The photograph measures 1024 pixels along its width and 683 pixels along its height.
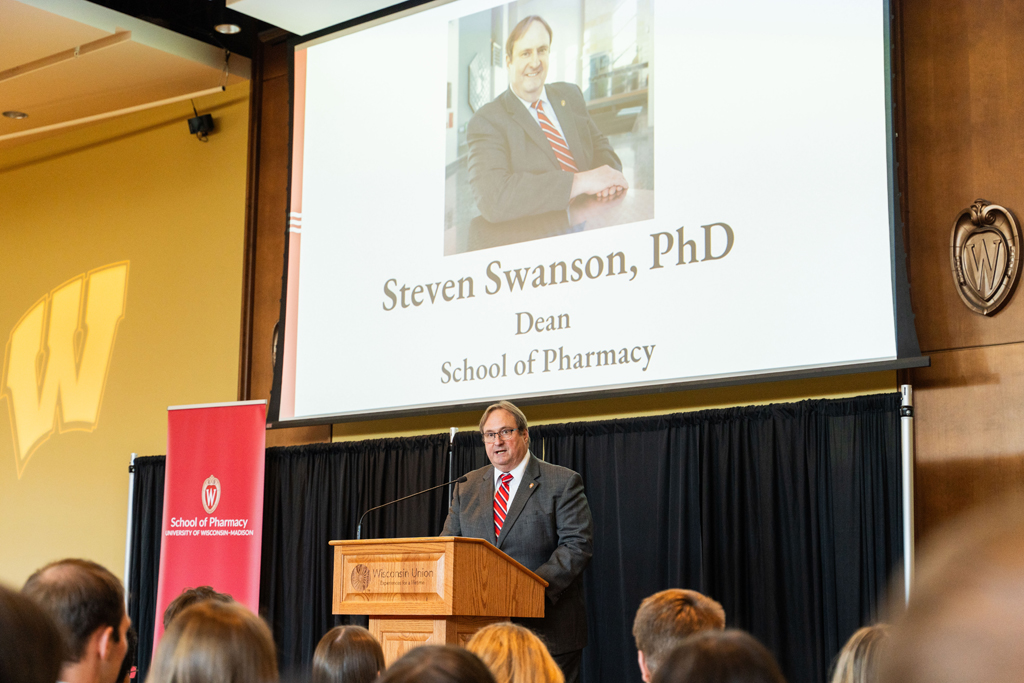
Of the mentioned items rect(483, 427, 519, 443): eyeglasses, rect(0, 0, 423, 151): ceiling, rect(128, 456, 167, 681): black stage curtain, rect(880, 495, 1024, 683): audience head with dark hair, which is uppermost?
rect(0, 0, 423, 151): ceiling

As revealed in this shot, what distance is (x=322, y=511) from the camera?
22.1 ft

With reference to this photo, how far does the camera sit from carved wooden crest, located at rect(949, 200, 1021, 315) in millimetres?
4645

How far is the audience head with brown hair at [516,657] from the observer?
2.10m

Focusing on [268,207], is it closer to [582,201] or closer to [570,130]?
[570,130]

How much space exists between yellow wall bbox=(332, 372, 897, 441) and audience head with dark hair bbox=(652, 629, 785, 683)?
3.99m

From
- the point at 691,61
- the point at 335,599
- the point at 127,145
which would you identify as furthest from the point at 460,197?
the point at 127,145

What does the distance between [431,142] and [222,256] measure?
89.4 inches

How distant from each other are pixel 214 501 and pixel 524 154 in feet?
9.66

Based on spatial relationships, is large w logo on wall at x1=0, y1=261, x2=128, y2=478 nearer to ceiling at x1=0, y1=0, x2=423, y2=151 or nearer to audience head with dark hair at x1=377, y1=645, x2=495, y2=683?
ceiling at x1=0, y1=0, x2=423, y2=151

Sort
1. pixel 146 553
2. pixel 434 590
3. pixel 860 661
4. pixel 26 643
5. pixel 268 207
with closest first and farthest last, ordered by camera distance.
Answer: pixel 26 643 < pixel 860 661 < pixel 434 590 < pixel 146 553 < pixel 268 207

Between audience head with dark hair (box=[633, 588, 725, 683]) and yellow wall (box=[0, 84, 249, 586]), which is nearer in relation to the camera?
audience head with dark hair (box=[633, 588, 725, 683])

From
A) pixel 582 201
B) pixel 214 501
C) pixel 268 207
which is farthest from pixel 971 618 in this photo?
pixel 268 207

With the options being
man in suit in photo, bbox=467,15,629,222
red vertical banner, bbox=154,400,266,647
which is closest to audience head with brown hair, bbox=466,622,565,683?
man in suit in photo, bbox=467,15,629,222

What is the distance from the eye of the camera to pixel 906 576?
14.7ft
